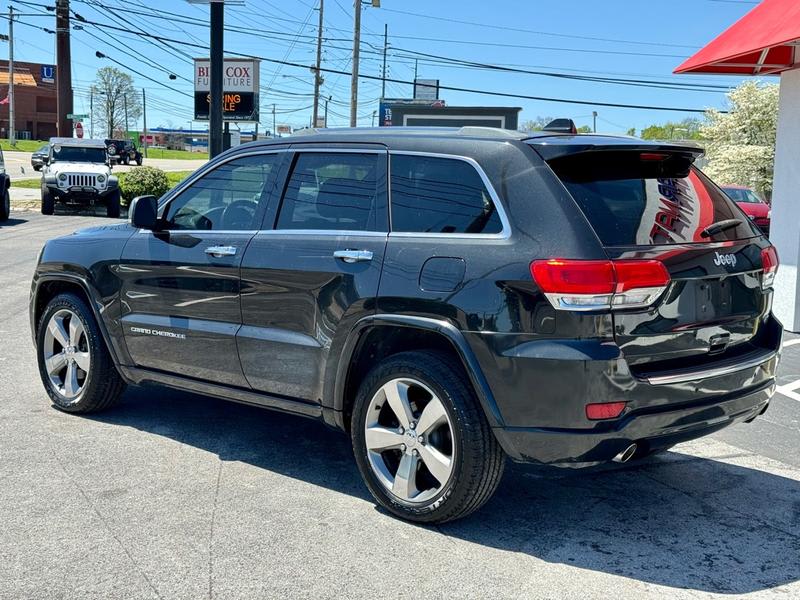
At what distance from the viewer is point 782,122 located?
1056 centimetres

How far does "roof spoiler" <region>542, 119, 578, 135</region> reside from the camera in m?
4.77

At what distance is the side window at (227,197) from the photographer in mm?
5086

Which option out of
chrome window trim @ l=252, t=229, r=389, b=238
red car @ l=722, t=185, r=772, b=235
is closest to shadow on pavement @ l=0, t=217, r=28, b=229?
chrome window trim @ l=252, t=229, r=389, b=238

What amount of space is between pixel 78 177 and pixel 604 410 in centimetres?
2215

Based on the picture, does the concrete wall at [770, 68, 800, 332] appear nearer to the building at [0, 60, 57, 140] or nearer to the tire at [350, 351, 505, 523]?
the tire at [350, 351, 505, 523]

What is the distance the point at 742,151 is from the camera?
129ft

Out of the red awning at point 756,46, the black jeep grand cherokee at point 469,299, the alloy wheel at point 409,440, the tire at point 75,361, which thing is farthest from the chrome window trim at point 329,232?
the red awning at point 756,46

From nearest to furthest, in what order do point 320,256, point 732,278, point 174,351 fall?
point 732,278
point 320,256
point 174,351

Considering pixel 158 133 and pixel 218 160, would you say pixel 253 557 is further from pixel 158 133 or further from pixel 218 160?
pixel 158 133

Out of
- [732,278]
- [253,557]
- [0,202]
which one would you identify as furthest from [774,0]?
[0,202]

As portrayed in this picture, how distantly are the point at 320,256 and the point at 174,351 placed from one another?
132 cm

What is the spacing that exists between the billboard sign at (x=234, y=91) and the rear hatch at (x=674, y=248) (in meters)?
16.2

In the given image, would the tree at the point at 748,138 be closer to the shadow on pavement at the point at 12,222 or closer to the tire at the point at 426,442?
the shadow on pavement at the point at 12,222

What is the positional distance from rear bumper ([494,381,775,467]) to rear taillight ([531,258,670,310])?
49 cm
